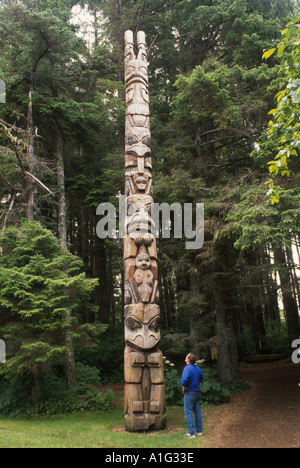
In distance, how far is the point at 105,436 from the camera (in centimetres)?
737

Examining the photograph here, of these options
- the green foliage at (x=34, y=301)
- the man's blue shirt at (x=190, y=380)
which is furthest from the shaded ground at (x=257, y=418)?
the green foliage at (x=34, y=301)

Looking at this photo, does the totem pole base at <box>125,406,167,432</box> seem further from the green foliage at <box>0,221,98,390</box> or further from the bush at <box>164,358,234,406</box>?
the bush at <box>164,358,234,406</box>

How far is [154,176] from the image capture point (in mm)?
13227

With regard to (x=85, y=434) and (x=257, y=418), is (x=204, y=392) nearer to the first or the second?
(x=257, y=418)

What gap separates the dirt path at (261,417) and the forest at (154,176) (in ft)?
4.47

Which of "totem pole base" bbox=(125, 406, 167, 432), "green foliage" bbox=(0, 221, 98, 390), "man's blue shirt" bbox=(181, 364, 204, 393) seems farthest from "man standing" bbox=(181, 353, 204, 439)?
"green foliage" bbox=(0, 221, 98, 390)

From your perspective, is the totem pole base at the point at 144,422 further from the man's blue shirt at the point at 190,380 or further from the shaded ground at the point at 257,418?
the man's blue shirt at the point at 190,380

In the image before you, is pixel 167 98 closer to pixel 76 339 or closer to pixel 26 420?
Answer: pixel 76 339

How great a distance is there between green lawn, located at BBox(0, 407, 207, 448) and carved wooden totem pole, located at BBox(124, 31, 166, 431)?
498 mm

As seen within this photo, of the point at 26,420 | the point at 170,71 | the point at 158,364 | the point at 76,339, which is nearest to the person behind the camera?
the point at 158,364

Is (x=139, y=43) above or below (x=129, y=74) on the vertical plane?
above

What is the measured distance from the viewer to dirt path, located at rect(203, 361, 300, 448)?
7.55 m
